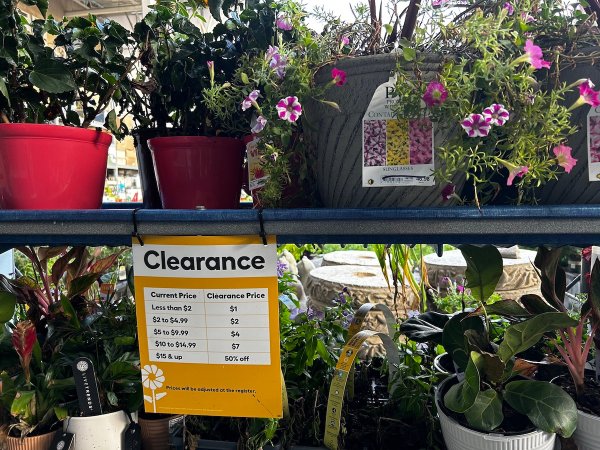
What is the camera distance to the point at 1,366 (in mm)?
A: 1002

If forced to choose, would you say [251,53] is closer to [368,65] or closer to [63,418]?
[368,65]

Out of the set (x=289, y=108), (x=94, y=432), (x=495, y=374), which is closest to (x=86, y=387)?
A: (x=94, y=432)

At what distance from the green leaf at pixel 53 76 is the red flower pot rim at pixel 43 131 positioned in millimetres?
74

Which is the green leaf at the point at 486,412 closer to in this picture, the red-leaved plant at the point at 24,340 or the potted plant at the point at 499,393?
the potted plant at the point at 499,393

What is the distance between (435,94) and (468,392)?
1.49 ft

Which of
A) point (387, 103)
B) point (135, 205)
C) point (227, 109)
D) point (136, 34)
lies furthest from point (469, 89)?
point (135, 205)

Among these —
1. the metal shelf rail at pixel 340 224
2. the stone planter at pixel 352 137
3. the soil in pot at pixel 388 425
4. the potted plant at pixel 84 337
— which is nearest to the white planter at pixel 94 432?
the potted plant at pixel 84 337

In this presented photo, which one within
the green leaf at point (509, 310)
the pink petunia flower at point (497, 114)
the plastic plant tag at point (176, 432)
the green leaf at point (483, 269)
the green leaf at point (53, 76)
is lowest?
the plastic plant tag at point (176, 432)

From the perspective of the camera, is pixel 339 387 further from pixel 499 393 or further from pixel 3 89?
pixel 3 89

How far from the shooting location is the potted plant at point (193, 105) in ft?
2.72

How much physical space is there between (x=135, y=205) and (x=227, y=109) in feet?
1.71

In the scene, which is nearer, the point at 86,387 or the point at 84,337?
the point at 86,387

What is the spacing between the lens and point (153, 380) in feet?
2.75

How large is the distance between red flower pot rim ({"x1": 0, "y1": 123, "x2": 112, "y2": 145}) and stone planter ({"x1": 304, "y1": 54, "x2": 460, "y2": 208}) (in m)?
0.42
